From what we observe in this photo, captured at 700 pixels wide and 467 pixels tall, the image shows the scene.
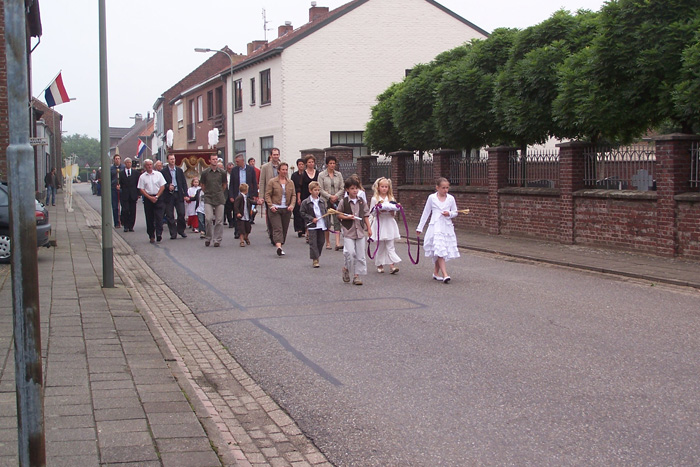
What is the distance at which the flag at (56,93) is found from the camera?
912 inches

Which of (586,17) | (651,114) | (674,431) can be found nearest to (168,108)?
(586,17)

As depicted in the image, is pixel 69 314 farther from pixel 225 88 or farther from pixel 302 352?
pixel 225 88

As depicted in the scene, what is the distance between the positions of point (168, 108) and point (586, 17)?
171ft

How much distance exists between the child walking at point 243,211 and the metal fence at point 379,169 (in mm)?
8358

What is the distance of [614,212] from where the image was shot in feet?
47.0

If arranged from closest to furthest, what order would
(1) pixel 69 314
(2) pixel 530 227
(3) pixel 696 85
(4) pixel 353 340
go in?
1. (4) pixel 353 340
2. (1) pixel 69 314
3. (3) pixel 696 85
4. (2) pixel 530 227

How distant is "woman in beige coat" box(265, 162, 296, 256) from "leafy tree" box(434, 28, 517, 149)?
7.62 metres

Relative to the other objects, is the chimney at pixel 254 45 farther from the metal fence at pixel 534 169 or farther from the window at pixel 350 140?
the metal fence at pixel 534 169

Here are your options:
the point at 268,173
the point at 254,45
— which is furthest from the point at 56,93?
the point at 254,45

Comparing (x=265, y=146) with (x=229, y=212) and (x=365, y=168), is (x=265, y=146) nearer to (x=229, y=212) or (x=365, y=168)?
(x=365, y=168)

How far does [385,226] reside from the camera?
12.2 metres

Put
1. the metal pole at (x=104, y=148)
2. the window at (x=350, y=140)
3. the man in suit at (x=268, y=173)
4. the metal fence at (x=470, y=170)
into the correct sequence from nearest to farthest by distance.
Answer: the metal pole at (x=104, y=148) → the man in suit at (x=268, y=173) → the metal fence at (x=470, y=170) → the window at (x=350, y=140)

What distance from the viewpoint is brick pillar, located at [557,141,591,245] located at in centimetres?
1549

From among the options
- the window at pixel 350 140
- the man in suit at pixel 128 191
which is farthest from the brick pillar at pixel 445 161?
the window at pixel 350 140
